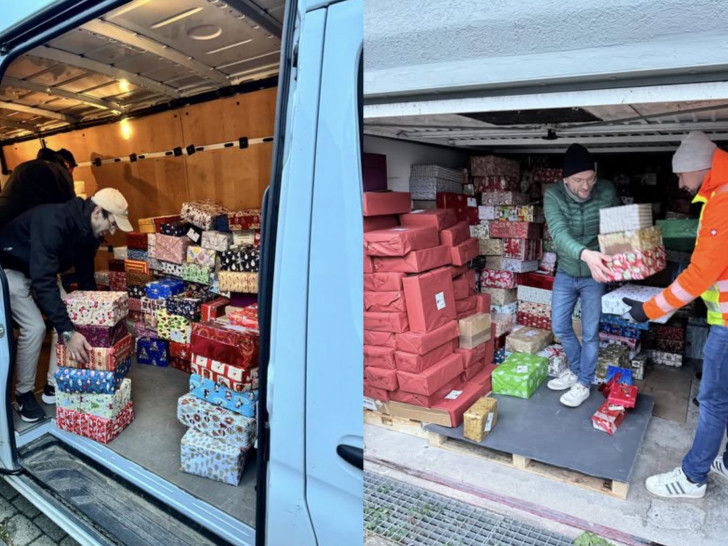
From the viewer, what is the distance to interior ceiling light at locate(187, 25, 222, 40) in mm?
2576

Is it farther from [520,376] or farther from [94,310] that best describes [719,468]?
[94,310]

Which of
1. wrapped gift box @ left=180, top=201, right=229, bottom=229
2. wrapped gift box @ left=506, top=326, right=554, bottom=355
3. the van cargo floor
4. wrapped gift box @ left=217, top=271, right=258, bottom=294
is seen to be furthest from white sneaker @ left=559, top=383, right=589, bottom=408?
wrapped gift box @ left=180, top=201, right=229, bottom=229

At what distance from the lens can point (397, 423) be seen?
11.0 feet

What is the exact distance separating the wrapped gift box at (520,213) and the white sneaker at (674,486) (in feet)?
7.41

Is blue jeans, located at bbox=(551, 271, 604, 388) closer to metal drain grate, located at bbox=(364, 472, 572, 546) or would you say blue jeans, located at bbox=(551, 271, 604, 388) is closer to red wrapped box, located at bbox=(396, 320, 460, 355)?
red wrapped box, located at bbox=(396, 320, 460, 355)

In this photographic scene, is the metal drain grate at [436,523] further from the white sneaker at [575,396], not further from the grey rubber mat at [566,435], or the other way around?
the white sneaker at [575,396]

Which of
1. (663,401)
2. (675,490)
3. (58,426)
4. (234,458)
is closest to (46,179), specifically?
(58,426)

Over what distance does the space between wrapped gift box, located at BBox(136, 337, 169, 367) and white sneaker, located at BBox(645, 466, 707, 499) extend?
345 cm

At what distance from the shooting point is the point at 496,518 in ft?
7.82

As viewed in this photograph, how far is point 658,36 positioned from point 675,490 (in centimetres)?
225

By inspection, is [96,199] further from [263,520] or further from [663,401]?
[663,401]

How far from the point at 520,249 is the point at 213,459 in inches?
120

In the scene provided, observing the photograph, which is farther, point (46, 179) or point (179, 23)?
point (46, 179)

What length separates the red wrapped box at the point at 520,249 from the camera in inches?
170
